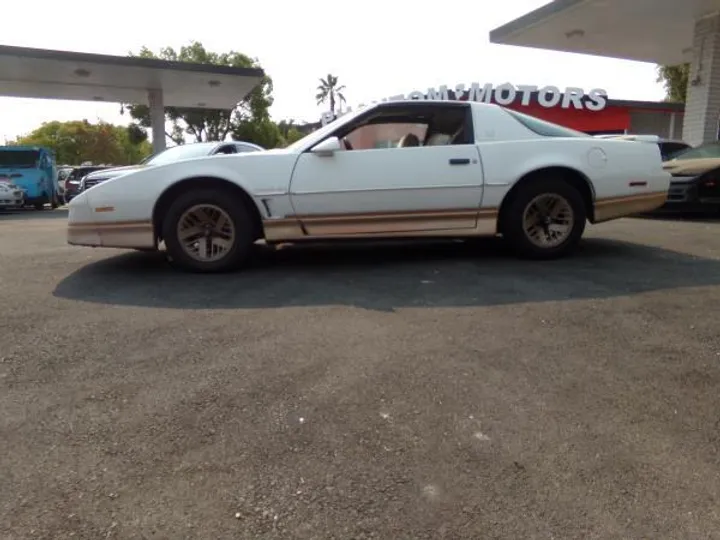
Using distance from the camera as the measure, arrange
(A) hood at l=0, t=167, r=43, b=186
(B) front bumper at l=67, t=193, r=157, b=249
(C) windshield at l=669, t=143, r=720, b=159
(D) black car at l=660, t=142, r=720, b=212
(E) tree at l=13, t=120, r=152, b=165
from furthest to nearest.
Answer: (E) tree at l=13, t=120, r=152, b=165
(A) hood at l=0, t=167, r=43, b=186
(C) windshield at l=669, t=143, r=720, b=159
(D) black car at l=660, t=142, r=720, b=212
(B) front bumper at l=67, t=193, r=157, b=249

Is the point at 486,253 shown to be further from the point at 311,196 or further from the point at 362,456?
the point at 362,456

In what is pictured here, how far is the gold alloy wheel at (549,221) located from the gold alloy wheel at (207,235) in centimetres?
271

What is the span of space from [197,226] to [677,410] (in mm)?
3789

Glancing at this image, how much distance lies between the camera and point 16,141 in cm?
7844

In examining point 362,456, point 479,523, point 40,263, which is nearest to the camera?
point 479,523

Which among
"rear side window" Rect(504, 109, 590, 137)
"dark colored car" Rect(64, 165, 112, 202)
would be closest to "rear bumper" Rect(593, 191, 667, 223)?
"rear side window" Rect(504, 109, 590, 137)

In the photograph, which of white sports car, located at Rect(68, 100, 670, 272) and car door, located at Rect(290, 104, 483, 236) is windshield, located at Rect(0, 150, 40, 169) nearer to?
white sports car, located at Rect(68, 100, 670, 272)

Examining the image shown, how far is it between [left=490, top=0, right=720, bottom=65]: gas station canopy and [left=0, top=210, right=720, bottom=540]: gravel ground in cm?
1149

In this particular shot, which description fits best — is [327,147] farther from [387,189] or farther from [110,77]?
[110,77]

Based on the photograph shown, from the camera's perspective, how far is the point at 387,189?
4621 mm

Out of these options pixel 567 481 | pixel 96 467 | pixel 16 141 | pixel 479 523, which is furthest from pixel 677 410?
pixel 16 141

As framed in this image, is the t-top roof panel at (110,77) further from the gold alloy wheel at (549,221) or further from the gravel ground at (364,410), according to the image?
the gold alloy wheel at (549,221)

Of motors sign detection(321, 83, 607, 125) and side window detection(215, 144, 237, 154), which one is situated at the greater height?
motors sign detection(321, 83, 607, 125)

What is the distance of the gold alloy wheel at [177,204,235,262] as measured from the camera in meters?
4.61
